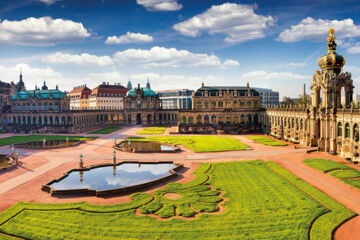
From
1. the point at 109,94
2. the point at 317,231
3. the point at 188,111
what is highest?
the point at 109,94

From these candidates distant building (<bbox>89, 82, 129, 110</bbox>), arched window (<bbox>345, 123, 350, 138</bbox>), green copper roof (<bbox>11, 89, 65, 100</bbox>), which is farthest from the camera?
distant building (<bbox>89, 82, 129, 110</bbox>)

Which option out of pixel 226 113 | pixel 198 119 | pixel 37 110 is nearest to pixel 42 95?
pixel 37 110

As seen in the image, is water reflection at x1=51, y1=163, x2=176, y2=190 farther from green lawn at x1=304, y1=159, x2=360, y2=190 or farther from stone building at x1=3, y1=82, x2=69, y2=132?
stone building at x1=3, y1=82, x2=69, y2=132

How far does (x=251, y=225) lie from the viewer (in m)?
28.2

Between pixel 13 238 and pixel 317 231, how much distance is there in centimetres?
2951

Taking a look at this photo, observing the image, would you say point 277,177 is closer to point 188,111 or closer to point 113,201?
point 113,201

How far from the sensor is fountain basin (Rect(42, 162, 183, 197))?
125 feet

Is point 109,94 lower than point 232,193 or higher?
higher

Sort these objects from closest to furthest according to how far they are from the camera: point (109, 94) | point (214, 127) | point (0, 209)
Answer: point (0, 209), point (214, 127), point (109, 94)

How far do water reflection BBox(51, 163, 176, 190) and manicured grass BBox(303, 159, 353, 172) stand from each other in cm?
2687

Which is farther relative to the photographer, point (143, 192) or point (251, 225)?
point (143, 192)

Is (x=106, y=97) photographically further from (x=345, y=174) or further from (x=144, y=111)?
(x=345, y=174)

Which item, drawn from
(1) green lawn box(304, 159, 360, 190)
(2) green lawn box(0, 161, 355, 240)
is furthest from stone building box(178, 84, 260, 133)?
(2) green lawn box(0, 161, 355, 240)

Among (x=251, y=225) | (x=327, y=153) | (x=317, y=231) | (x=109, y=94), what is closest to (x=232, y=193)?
(x=251, y=225)
